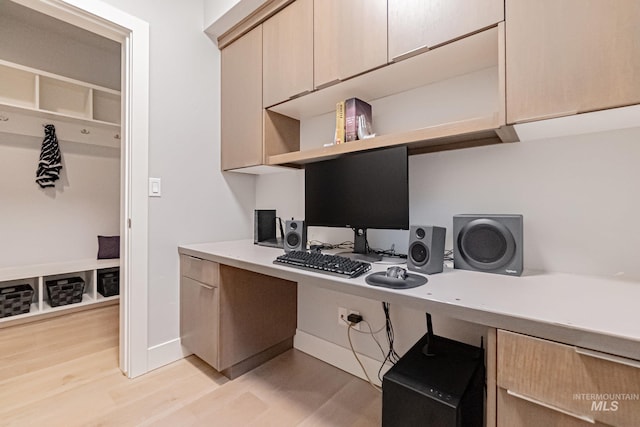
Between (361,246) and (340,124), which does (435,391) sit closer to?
(361,246)

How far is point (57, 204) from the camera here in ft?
9.07

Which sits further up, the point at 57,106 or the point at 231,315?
the point at 57,106

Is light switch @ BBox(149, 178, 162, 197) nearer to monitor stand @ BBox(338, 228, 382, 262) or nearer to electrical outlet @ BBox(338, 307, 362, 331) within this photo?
monitor stand @ BBox(338, 228, 382, 262)

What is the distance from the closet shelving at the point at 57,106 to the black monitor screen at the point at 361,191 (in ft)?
8.24

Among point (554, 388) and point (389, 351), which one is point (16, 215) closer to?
point (389, 351)

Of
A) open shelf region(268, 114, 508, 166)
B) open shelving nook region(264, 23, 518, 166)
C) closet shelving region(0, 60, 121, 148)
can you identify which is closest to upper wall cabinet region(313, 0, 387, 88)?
open shelving nook region(264, 23, 518, 166)

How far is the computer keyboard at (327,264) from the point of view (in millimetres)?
1068

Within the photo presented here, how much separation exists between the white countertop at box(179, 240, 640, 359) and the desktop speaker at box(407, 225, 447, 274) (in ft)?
0.15

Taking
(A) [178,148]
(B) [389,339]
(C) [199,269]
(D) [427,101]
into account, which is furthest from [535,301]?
(A) [178,148]

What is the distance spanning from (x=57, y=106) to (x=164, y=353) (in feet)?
8.39

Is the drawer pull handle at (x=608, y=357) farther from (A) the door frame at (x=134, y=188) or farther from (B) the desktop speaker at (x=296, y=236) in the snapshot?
(A) the door frame at (x=134, y=188)

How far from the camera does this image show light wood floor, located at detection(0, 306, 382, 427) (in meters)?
1.33

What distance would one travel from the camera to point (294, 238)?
1.58 m

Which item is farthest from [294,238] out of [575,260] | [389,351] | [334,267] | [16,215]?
[16,215]
